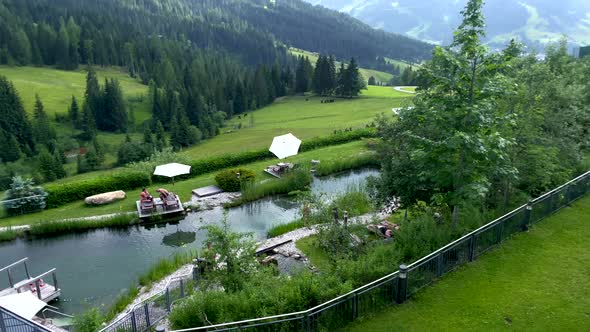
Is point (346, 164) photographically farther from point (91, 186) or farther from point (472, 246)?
point (472, 246)

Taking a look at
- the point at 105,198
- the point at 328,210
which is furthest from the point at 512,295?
the point at 105,198

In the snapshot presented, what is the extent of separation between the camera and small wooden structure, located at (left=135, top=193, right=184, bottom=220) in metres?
23.0

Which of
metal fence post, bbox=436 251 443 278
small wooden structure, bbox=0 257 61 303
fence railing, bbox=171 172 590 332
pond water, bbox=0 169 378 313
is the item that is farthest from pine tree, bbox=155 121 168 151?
metal fence post, bbox=436 251 443 278

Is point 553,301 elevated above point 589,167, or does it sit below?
below

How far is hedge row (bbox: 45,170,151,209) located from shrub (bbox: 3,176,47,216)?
485 millimetres

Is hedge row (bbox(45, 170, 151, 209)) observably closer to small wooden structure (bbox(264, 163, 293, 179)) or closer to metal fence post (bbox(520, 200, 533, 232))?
small wooden structure (bbox(264, 163, 293, 179))

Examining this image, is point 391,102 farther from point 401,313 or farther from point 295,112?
point 401,313

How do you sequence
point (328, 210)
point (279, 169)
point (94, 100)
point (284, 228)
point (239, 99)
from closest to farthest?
1. point (328, 210)
2. point (284, 228)
3. point (279, 169)
4. point (94, 100)
5. point (239, 99)

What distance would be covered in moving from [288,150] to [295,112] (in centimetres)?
4180

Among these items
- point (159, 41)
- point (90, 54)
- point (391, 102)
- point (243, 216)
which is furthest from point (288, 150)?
point (159, 41)

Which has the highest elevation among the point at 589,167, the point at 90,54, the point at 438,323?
the point at 90,54

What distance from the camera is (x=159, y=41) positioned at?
124812 mm

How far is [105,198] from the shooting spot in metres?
25.1

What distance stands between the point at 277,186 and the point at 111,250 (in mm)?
11172
